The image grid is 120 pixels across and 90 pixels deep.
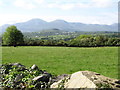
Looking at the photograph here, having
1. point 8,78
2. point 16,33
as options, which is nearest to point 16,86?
point 8,78

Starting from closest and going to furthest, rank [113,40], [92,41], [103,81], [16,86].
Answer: [103,81] < [16,86] < [113,40] < [92,41]

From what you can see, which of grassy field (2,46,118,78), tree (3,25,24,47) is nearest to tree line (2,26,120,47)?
tree (3,25,24,47)

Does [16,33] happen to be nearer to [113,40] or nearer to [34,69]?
[113,40]

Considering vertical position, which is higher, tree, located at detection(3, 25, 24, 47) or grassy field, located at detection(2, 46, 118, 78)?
tree, located at detection(3, 25, 24, 47)

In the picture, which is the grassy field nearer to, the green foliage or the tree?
the tree

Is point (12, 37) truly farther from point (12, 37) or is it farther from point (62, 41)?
point (62, 41)

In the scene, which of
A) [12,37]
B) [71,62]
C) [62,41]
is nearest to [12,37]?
[12,37]

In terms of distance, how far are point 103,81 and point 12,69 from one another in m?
9.93

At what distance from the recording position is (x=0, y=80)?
15.5 metres

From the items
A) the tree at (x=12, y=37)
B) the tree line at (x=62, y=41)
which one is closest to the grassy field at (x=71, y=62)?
the tree line at (x=62, y=41)

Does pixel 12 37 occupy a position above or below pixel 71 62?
above

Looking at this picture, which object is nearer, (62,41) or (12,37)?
(62,41)

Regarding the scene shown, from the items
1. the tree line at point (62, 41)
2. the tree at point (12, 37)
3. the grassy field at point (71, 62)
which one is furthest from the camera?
the tree at point (12, 37)

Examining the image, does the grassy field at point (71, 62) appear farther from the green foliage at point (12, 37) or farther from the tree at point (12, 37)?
the green foliage at point (12, 37)
